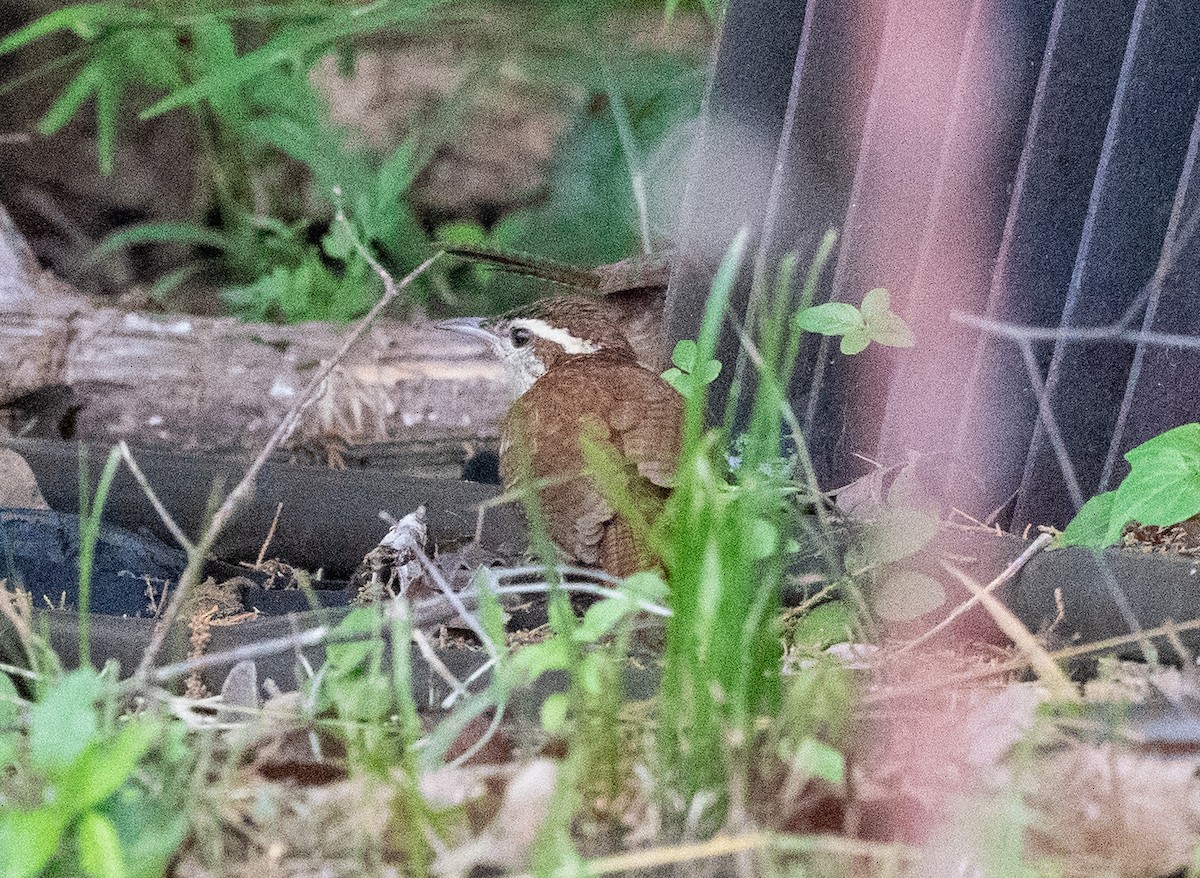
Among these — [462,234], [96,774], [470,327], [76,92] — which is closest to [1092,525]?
[470,327]

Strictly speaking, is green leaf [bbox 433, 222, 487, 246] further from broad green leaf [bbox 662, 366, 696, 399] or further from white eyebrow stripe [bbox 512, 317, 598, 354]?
broad green leaf [bbox 662, 366, 696, 399]

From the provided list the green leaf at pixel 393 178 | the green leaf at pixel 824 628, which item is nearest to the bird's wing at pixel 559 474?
the green leaf at pixel 824 628

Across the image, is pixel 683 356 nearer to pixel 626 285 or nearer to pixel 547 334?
pixel 547 334

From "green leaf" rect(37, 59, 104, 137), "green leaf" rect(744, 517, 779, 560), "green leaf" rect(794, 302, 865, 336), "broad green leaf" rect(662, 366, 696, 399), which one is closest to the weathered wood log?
"green leaf" rect(37, 59, 104, 137)

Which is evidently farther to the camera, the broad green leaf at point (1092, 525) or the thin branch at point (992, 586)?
the broad green leaf at point (1092, 525)

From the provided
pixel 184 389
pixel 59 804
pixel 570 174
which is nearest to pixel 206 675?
pixel 59 804

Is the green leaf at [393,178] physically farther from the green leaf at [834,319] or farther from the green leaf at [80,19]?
the green leaf at [834,319]

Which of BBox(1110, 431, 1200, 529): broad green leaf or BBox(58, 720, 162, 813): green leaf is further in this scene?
BBox(1110, 431, 1200, 529): broad green leaf
